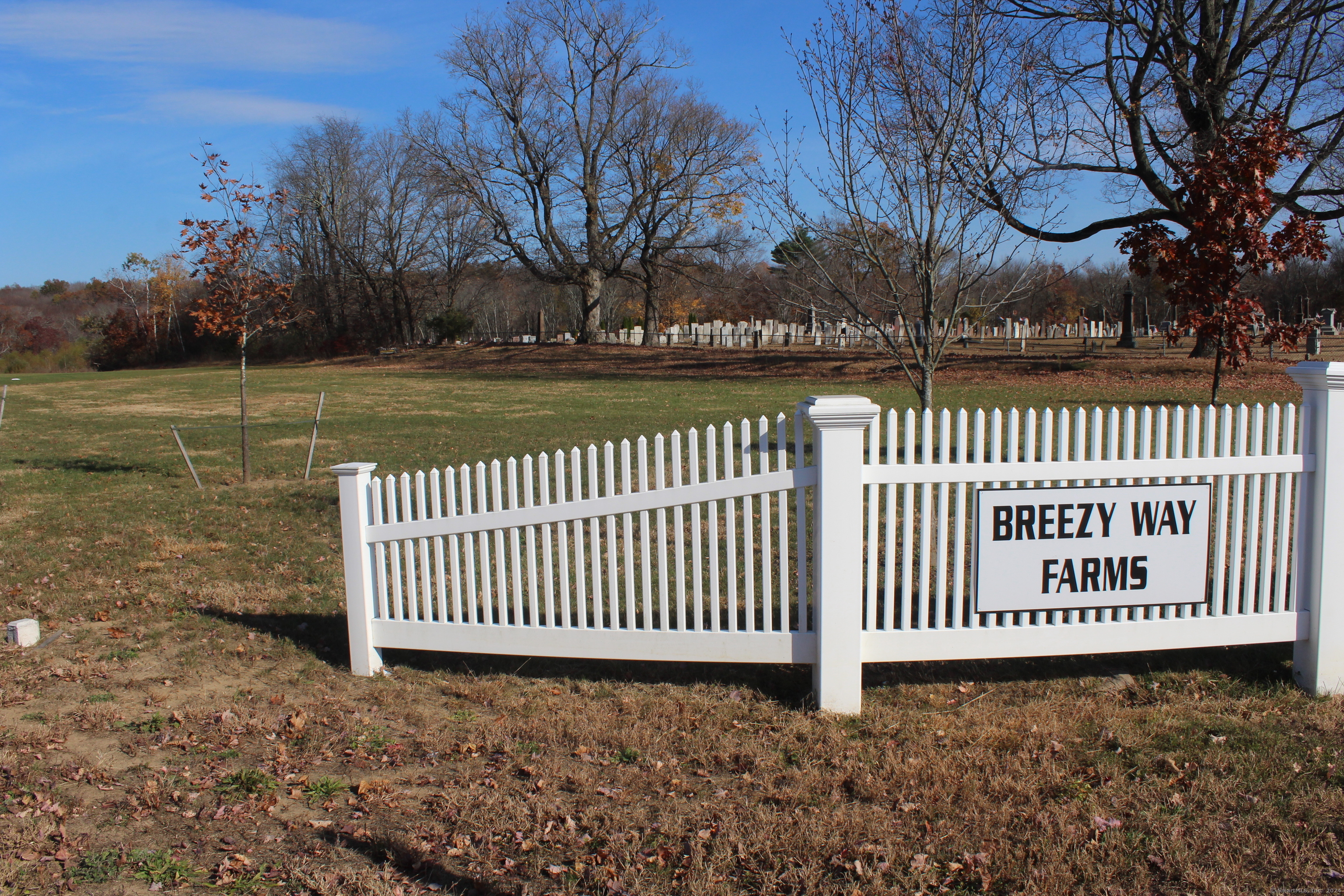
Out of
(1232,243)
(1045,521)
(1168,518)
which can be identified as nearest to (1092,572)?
(1045,521)

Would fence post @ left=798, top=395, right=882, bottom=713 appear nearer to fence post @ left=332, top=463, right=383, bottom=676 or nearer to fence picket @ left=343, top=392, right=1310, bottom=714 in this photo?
fence picket @ left=343, top=392, right=1310, bottom=714

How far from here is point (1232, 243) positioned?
9.84 meters

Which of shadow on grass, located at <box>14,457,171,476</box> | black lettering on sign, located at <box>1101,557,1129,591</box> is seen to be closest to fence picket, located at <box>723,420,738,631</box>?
black lettering on sign, located at <box>1101,557,1129,591</box>

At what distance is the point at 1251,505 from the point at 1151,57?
2175cm

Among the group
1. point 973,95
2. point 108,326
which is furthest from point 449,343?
point 973,95

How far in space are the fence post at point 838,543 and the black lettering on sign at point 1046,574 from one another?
94 cm

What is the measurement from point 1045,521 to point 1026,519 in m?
0.10

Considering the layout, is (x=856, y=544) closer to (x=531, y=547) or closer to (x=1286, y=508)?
(x=531, y=547)

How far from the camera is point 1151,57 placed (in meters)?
Result: 21.6

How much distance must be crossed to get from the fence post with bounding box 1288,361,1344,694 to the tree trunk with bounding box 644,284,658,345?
39662 millimetres

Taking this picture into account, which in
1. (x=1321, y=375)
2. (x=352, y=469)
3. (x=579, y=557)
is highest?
(x=1321, y=375)

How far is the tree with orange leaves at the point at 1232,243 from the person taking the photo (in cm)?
973

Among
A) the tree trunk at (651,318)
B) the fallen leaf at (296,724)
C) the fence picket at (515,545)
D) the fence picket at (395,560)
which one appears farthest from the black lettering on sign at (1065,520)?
the tree trunk at (651,318)

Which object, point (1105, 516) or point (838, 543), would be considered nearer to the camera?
point (838, 543)
